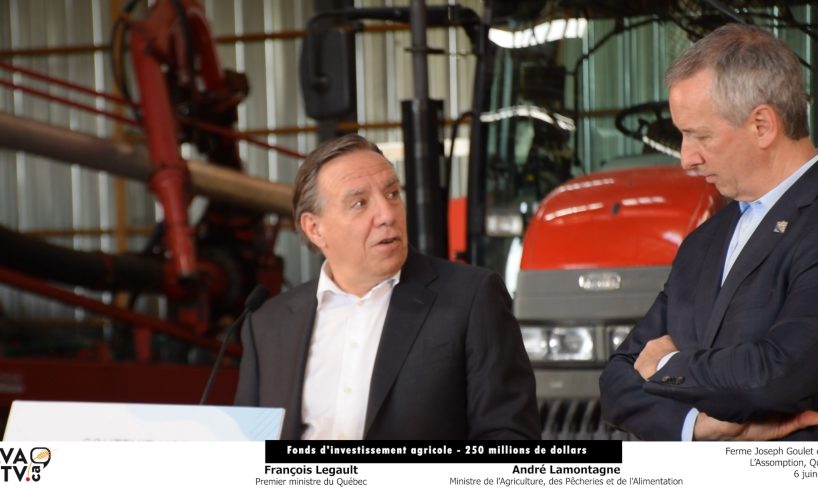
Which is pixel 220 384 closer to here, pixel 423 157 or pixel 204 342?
pixel 204 342

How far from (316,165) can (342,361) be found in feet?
1.34

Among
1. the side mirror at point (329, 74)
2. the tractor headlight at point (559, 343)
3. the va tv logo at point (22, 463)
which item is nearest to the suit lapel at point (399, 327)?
the va tv logo at point (22, 463)

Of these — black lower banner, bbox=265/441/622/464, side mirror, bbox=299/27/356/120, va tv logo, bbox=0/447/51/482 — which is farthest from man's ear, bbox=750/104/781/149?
side mirror, bbox=299/27/356/120

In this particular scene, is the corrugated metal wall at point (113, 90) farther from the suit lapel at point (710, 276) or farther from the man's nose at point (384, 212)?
the suit lapel at point (710, 276)

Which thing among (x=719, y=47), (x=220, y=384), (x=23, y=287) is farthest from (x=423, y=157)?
(x=23, y=287)

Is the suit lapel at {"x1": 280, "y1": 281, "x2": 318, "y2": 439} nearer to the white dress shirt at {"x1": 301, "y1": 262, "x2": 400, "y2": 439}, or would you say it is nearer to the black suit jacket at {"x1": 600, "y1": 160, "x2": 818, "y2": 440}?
Answer: the white dress shirt at {"x1": 301, "y1": 262, "x2": 400, "y2": 439}

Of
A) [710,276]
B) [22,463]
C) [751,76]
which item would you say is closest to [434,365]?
[710,276]

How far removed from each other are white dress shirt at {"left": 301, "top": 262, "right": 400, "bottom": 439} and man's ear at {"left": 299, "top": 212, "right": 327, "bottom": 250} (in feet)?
0.32

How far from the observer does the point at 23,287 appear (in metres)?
7.40

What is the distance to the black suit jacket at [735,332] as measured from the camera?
74.8 inches

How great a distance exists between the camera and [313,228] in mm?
2639

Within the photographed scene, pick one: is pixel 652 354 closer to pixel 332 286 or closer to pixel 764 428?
pixel 764 428

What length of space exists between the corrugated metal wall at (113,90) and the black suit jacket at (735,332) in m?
14.3

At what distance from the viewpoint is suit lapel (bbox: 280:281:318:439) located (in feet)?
8.11
